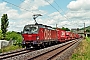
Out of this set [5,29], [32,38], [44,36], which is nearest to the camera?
[32,38]

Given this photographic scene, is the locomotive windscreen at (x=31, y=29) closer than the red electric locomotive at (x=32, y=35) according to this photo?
No

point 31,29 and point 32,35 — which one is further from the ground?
point 31,29

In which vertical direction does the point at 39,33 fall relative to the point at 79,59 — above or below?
above

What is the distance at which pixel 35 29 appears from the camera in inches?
1042

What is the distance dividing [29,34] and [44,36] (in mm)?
2812

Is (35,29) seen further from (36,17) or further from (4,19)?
(4,19)

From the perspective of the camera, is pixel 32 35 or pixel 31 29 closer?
pixel 32 35

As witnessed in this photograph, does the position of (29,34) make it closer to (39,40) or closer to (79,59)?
(39,40)

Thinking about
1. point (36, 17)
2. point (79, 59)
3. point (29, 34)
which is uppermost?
point (36, 17)

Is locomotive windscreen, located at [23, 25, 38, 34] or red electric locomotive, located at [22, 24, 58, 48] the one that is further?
locomotive windscreen, located at [23, 25, 38, 34]

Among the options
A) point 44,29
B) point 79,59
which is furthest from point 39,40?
point 79,59

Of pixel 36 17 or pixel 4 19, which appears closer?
pixel 36 17

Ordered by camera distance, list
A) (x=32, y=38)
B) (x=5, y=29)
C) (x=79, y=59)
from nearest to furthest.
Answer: (x=79, y=59)
(x=32, y=38)
(x=5, y=29)

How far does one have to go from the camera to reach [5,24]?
98.0 metres
